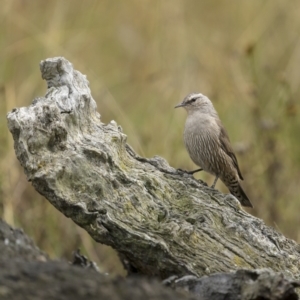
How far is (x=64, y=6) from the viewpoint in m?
9.32

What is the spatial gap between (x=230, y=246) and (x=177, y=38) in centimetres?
608

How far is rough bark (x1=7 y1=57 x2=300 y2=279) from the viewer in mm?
4160

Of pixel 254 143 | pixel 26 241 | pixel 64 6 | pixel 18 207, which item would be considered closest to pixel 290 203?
pixel 254 143

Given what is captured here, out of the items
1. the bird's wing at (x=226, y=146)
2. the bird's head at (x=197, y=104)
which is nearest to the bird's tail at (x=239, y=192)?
the bird's wing at (x=226, y=146)

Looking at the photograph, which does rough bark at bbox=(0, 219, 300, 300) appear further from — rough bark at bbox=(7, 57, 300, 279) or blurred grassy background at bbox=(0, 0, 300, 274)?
blurred grassy background at bbox=(0, 0, 300, 274)

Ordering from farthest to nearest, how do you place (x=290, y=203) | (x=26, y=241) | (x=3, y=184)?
(x=290, y=203), (x=3, y=184), (x=26, y=241)

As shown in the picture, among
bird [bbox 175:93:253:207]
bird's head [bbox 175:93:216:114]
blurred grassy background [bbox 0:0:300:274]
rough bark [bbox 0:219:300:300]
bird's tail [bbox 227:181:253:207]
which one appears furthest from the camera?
blurred grassy background [bbox 0:0:300:274]

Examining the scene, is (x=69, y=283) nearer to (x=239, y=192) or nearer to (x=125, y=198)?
(x=125, y=198)

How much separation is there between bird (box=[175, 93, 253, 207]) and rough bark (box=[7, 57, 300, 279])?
2.02 metres

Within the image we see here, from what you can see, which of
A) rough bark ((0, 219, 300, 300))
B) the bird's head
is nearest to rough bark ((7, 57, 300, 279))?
rough bark ((0, 219, 300, 300))

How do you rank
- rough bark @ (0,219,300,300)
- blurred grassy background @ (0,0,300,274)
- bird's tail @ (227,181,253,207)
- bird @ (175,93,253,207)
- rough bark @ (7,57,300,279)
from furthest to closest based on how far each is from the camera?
blurred grassy background @ (0,0,300,274), bird's tail @ (227,181,253,207), bird @ (175,93,253,207), rough bark @ (7,57,300,279), rough bark @ (0,219,300,300)

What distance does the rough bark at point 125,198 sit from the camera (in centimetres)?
416

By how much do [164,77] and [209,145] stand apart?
3050 mm

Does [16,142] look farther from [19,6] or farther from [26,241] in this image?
[19,6]
